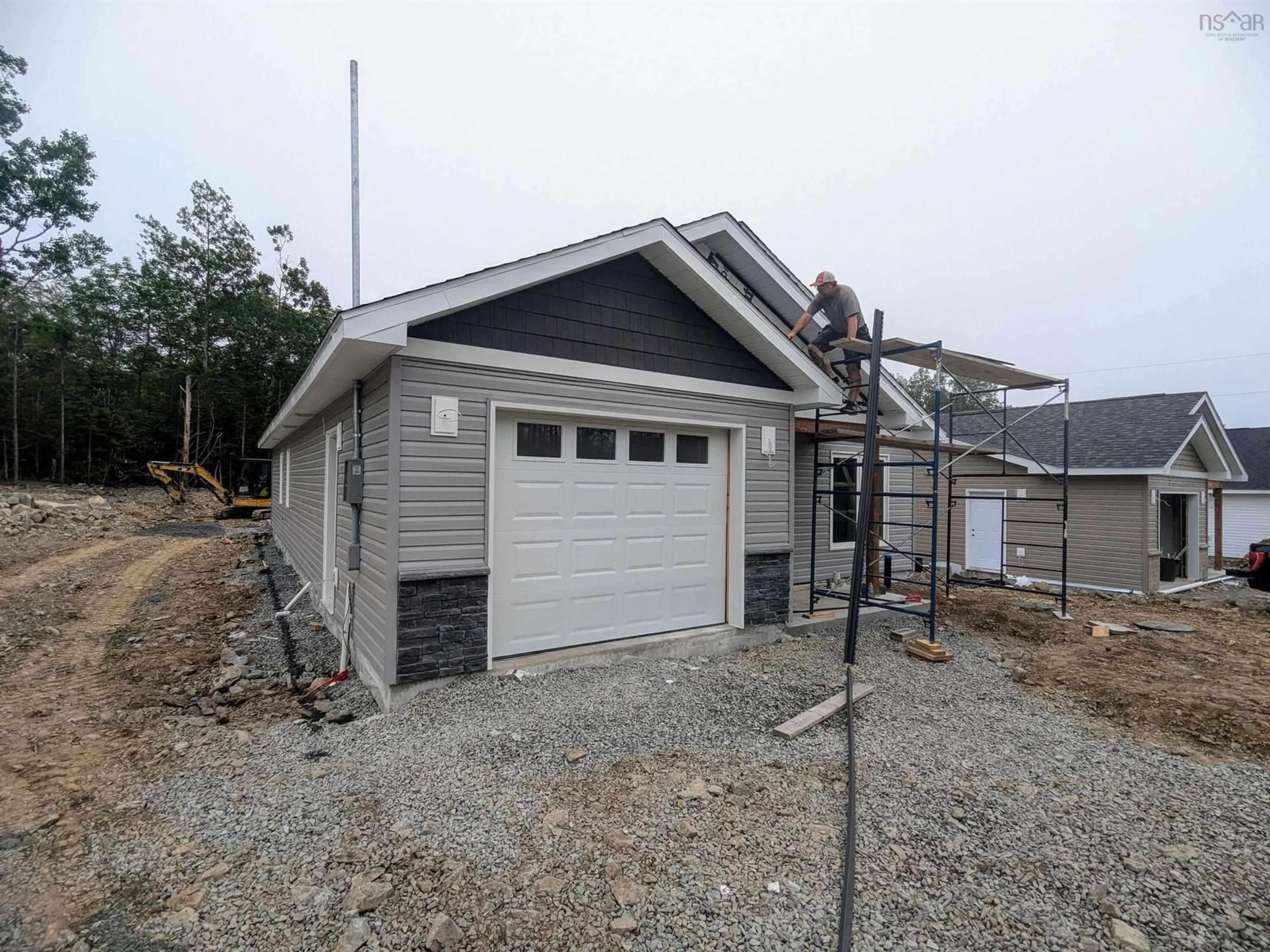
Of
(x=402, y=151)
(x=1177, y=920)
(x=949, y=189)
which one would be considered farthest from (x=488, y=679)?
(x=402, y=151)

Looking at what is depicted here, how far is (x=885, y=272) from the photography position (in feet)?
104

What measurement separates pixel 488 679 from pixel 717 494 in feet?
9.70

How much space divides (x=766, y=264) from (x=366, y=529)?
6.12m

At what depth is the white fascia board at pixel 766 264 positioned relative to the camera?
6992 millimetres

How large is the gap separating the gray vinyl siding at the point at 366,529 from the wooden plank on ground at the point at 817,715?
2915 millimetres

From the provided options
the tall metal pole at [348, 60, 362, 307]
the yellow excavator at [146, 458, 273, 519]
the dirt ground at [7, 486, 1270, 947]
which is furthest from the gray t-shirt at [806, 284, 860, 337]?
the yellow excavator at [146, 458, 273, 519]

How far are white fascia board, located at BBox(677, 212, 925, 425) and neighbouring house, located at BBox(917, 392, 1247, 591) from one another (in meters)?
4.44

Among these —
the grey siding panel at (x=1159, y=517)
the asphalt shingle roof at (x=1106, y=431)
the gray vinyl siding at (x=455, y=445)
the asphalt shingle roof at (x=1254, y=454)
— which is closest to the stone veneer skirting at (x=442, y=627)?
the gray vinyl siding at (x=455, y=445)

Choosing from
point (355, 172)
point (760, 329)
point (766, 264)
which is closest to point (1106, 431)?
point (766, 264)

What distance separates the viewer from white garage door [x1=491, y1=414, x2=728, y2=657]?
15.8 feet

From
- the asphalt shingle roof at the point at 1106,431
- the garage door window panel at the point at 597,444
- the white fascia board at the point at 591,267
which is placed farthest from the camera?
the asphalt shingle roof at the point at 1106,431

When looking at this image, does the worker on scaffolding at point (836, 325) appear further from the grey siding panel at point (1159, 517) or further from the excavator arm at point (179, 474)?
the excavator arm at point (179, 474)

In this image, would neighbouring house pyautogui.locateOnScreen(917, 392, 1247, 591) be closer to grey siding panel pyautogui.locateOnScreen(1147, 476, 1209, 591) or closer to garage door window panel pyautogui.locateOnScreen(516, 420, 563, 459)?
grey siding panel pyautogui.locateOnScreen(1147, 476, 1209, 591)

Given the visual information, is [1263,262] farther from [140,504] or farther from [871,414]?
[140,504]
